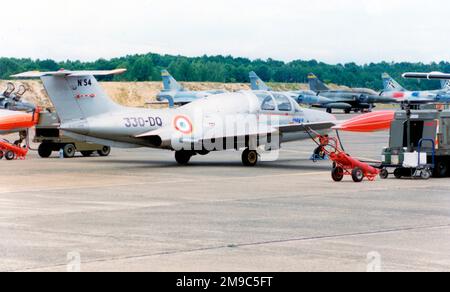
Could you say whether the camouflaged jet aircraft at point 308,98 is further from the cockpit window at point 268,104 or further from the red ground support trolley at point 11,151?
the cockpit window at point 268,104

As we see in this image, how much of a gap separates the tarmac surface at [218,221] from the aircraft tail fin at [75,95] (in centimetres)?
240

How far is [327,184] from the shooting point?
25.1 meters

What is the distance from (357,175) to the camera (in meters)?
25.5

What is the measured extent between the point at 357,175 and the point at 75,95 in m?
10.8

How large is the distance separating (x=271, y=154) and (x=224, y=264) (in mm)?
22669

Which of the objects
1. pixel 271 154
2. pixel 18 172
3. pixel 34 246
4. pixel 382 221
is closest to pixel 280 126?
pixel 271 154

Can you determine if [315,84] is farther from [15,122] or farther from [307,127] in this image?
[307,127]

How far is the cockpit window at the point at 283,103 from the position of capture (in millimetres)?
32938

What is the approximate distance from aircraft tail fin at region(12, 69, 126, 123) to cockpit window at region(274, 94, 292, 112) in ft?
17.9

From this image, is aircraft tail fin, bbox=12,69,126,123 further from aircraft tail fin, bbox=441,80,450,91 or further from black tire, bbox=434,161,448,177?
aircraft tail fin, bbox=441,80,450,91

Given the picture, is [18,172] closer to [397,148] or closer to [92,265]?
[397,148]

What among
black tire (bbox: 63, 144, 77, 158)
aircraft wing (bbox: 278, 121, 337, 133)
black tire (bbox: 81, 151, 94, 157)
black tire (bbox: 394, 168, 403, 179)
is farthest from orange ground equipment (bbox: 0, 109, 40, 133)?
black tire (bbox: 394, 168, 403, 179)

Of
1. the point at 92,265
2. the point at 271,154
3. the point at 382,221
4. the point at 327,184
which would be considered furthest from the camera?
the point at 271,154

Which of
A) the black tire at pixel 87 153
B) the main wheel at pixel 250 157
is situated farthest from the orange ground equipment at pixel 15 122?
the main wheel at pixel 250 157
